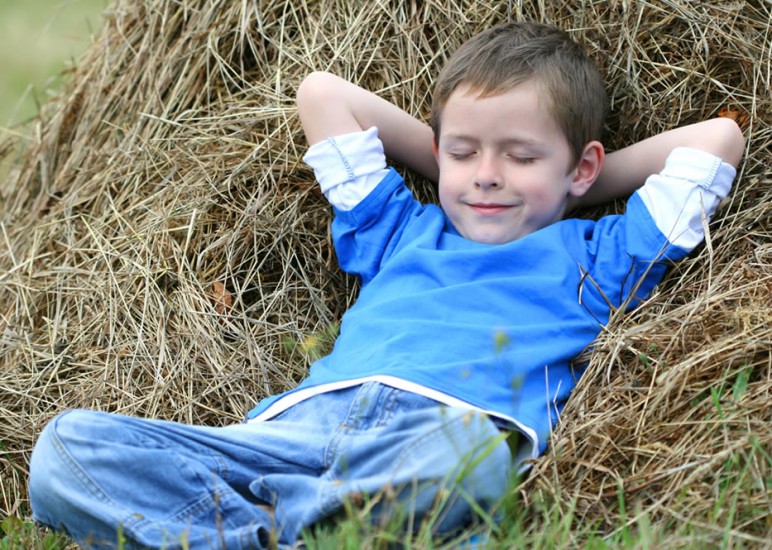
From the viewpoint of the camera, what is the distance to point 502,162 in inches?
108

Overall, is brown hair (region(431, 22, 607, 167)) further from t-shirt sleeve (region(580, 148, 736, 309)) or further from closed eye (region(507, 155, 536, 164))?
t-shirt sleeve (region(580, 148, 736, 309))

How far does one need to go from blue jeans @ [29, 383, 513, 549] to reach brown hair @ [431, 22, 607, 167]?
93 cm

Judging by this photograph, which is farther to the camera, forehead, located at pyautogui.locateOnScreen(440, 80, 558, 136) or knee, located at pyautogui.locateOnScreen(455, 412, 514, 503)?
forehead, located at pyautogui.locateOnScreen(440, 80, 558, 136)

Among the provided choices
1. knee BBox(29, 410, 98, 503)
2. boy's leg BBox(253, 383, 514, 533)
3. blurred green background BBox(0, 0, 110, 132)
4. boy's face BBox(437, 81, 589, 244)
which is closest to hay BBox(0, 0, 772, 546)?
boy's leg BBox(253, 383, 514, 533)

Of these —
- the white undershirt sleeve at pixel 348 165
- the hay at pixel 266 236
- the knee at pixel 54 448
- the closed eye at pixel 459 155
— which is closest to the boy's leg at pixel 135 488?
the knee at pixel 54 448

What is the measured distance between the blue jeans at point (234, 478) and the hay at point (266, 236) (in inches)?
8.9

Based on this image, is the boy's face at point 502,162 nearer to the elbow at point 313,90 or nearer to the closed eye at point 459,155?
the closed eye at point 459,155

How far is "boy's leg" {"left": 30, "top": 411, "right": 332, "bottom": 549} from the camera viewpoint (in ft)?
7.23

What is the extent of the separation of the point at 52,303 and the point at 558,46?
172cm

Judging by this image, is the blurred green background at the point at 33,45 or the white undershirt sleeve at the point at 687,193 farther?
the blurred green background at the point at 33,45

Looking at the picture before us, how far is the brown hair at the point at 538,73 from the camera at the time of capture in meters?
2.78

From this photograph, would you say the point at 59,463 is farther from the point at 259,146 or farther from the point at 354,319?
the point at 259,146

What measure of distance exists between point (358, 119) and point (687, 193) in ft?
3.15

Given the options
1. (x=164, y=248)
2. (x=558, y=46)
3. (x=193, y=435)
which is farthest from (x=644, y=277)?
(x=164, y=248)
